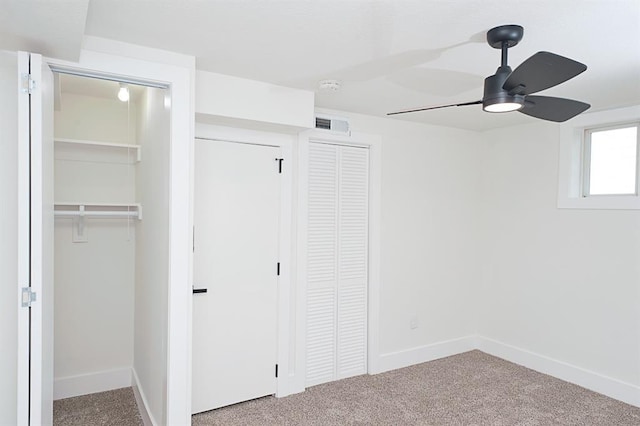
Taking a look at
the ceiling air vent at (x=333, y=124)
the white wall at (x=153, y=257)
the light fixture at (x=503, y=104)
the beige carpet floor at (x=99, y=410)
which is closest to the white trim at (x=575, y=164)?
the ceiling air vent at (x=333, y=124)

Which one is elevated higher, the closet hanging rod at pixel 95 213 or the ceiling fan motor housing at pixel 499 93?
the ceiling fan motor housing at pixel 499 93

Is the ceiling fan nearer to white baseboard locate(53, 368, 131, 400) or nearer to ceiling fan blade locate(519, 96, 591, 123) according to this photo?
ceiling fan blade locate(519, 96, 591, 123)

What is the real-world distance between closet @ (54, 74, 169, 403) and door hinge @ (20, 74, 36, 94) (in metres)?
1.15

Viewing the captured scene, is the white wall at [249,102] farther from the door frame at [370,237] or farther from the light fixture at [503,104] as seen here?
the light fixture at [503,104]

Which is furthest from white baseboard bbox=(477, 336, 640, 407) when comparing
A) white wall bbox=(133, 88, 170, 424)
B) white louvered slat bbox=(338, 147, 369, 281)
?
white wall bbox=(133, 88, 170, 424)

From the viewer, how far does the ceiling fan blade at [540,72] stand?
63.5 inches

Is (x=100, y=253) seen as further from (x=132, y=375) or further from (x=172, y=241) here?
(x=172, y=241)

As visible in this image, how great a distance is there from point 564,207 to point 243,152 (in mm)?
2974

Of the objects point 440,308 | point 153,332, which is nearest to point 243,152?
point 153,332

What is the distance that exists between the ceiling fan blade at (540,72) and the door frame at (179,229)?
173 centimetres

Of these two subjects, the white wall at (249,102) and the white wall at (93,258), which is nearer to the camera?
the white wall at (249,102)

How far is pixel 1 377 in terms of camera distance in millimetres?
1965

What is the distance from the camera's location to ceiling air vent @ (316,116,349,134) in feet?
11.7

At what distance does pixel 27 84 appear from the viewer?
1843mm
